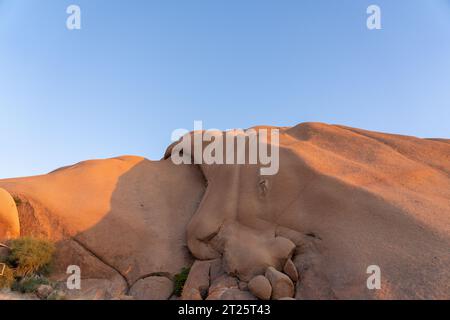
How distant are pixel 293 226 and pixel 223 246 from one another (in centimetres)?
225

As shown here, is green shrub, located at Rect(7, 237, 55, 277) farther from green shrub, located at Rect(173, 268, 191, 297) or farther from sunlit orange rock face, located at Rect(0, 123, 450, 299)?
green shrub, located at Rect(173, 268, 191, 297)

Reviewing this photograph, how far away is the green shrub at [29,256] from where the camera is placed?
1109cm

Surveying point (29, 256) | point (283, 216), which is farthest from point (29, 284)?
point (283, 216)

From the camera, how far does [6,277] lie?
34.6ft

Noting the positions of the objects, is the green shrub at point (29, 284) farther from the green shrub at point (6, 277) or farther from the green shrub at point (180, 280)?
the green shrub at point (180, 280)

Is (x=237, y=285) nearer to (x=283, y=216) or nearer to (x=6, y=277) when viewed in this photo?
(x=283, y=216)

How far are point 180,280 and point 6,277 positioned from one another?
4.92 metres

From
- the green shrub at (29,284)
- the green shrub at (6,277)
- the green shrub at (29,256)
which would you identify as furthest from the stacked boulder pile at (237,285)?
the green shrub at (6,277)

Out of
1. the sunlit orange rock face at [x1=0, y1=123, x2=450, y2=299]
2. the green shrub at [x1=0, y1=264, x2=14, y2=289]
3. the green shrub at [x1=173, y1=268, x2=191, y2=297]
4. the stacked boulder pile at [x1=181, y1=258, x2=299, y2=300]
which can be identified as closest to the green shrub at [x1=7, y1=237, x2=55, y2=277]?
the green shrub at [x1=0, y1=264, x2=14, y2=289]

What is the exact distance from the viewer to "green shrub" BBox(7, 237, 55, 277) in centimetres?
1109
